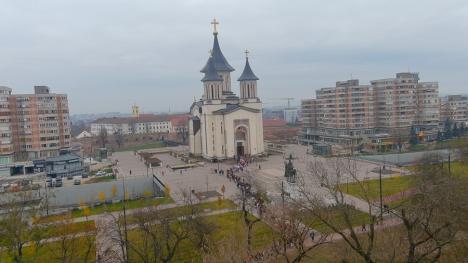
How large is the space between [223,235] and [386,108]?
39.8m

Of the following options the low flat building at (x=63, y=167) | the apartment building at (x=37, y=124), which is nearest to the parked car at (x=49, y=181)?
the low flat building at (x=63, y=167)

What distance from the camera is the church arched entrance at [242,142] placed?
4284 cm

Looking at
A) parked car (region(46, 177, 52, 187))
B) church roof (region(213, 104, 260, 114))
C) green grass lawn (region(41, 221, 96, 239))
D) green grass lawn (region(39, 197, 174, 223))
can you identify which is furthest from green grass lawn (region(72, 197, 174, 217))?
church roof (region(213, 104, 260, 114))

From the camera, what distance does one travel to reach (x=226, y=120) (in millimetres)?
41719

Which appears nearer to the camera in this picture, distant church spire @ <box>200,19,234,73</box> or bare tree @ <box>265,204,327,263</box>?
bare tree @ <box>265,204,327,263</box>

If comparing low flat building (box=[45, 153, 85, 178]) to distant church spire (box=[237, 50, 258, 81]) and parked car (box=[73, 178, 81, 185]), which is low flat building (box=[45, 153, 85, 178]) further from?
distant church spire (box=[237, 50, 258, 81])

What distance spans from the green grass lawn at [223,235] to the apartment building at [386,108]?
3326 cm

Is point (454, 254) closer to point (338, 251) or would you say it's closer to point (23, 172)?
point (338, 251)

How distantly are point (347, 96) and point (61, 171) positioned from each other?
114ft

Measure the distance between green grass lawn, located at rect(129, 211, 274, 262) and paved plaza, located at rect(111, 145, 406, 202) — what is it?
12.9 ft

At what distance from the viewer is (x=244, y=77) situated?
45188 mm

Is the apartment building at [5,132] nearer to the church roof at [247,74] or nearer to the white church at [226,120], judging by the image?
the white church at [226,120]

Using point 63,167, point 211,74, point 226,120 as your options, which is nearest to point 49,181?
point 63,167

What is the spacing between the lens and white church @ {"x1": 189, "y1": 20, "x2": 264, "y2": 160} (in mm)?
42000
